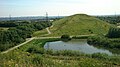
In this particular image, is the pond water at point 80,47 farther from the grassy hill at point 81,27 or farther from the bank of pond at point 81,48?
the grassy hill at point 81,27

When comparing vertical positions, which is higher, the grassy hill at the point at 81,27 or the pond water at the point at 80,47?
the grassy hill at the point at 81,27

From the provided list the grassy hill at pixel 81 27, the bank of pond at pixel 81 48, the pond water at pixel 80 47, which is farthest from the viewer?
the grassy hill at pixel 81 27

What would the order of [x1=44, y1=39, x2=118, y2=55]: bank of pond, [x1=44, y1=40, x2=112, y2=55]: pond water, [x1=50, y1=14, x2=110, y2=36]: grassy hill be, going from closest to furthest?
[x1=44, y1=39, x2=118, y2=55]: bank of pond < [x1=44, y1=40, x2=112, y2=55]: pond water < [x1=50, y1=14, x2=110, y2=36]: grassy hill

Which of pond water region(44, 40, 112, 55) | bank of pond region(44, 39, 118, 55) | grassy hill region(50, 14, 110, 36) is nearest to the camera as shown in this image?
bank of pond region(44, 39, 118, 55)

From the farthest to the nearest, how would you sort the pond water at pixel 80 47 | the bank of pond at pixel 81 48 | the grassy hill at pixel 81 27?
the grassy hill at pixel 81 27
the pond water at pixel 80 47
the bank of pond at pixel 81 48

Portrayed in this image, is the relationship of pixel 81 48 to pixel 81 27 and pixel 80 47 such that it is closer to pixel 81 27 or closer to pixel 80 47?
pixel 80 47

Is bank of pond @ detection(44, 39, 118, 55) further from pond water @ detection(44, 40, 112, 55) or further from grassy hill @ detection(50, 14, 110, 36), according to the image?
grassy hill @ detection(50, 14, 110, 36)

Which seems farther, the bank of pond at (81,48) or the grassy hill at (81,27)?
the grassy hill at (81,27)

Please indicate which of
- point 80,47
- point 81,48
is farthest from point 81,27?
point 81,48

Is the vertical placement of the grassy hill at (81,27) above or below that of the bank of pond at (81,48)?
above

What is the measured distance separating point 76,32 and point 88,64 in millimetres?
57803

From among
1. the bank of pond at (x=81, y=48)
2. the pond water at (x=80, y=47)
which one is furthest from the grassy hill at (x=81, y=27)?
the bank of pond at (x=81, y=48)

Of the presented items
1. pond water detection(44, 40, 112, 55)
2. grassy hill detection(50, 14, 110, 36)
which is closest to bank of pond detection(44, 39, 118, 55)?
pond water detection(44, 40, 112, 55)

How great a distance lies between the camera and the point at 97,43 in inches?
1738
